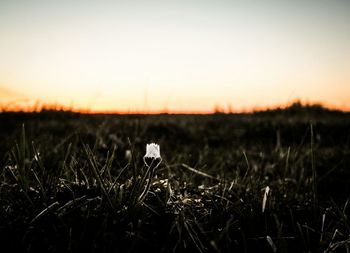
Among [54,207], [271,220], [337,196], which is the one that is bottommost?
[337,196]

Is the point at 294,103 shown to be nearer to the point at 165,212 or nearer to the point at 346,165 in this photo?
the point at 346,165

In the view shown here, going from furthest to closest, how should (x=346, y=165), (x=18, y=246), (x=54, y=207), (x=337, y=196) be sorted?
(x=346, y=165)
(x=337, y=196)
(x=54, y=207)
(x=18, y=246)

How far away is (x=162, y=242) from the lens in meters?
1.30

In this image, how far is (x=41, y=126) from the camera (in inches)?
207

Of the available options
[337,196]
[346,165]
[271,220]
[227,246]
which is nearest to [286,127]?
[346,165]

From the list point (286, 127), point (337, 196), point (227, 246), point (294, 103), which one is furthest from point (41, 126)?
point (294, 103)

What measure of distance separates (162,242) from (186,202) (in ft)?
1.11

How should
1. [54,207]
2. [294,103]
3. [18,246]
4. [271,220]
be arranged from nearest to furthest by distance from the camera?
[18,246] < [54,207] < [271,220] < [294,103]

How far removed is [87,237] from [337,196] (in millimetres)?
2021

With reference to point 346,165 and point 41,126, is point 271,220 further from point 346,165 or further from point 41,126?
point 41,126

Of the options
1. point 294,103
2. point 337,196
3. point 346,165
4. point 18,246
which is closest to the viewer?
point 18,246

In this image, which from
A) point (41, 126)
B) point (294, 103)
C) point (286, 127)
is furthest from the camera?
point (294, 103)

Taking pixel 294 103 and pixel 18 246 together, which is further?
pixel 294 103

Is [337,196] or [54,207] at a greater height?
[54,207]
